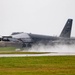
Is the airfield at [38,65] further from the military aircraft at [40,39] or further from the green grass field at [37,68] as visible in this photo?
the military aircraft at [40,39]

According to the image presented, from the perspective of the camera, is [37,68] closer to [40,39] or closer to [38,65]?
[38,65]

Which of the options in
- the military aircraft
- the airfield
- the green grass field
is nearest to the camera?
the green grass field

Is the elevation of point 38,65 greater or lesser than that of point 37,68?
lesser

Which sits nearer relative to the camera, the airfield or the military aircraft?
the airfield

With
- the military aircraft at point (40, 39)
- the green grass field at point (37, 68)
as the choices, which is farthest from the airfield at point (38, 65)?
the military aircraft at point (40, 39)

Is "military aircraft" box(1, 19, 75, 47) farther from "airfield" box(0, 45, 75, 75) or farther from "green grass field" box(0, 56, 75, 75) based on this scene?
"green grass field" box(0, 56, 75, 75)

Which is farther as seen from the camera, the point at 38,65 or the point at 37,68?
the point at 38,65

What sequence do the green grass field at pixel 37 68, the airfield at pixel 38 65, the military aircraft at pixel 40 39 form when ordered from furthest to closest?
the military aircraft at pixel 40 39
the airfield at pixel 38 65
the green grass field at pixel 37 68

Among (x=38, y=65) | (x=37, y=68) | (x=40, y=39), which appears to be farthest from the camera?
(x=40, y=39)

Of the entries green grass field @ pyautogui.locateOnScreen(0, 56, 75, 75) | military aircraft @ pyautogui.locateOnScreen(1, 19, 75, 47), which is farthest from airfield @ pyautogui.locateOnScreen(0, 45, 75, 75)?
military aircraft @ pyautogui.locateOnScreen(1, 19, 75, 47)

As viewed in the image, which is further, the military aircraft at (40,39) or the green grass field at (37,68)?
the military aircraft at (40,39)

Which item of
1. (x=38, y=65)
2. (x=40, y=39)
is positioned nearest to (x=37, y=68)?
(x=38, y=65)

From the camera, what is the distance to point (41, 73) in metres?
35.2

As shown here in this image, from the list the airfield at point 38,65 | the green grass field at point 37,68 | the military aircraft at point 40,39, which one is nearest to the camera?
the green grass field at point 37,68
